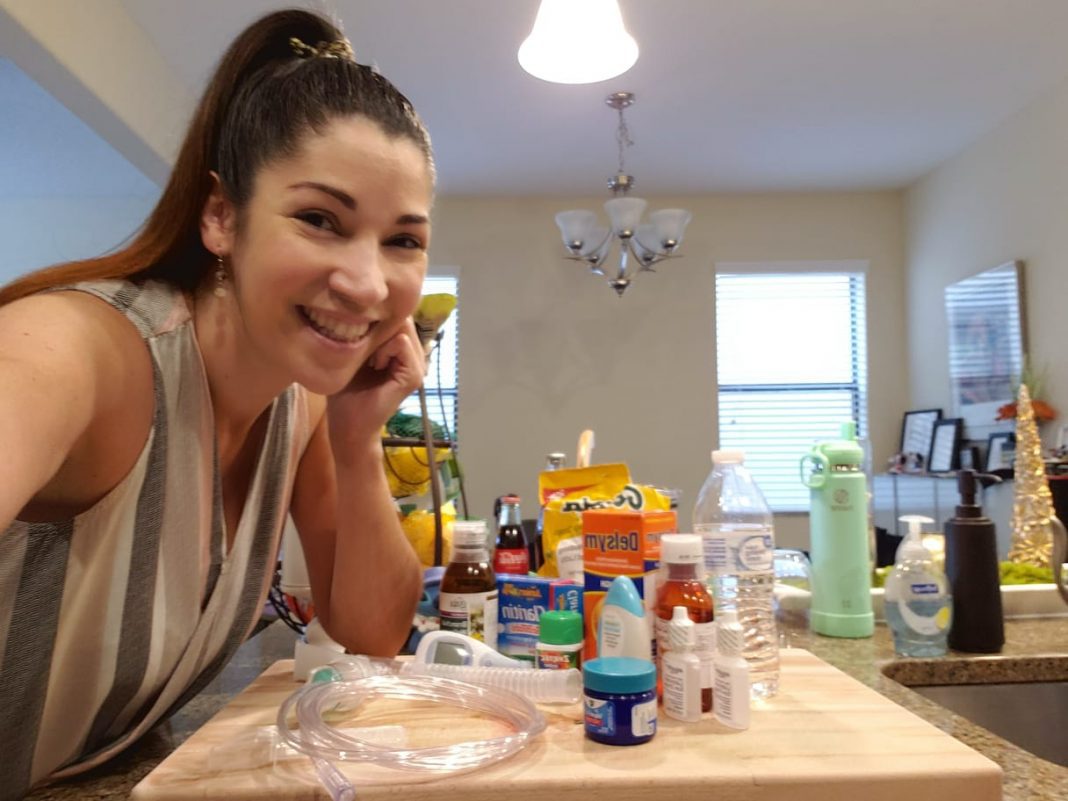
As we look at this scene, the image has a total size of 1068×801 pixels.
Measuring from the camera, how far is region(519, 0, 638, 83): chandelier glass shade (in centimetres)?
149

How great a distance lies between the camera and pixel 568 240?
11.0 ft

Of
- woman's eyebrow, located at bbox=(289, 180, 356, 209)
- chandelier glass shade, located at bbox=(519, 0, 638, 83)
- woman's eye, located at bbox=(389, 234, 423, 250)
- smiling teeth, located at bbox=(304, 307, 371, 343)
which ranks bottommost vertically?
smiling teeth, located at bbox=(304, 307, 371, 343)

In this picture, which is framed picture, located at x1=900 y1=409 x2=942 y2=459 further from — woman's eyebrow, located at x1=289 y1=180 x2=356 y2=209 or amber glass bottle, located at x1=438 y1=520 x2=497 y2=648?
woman's eyebrow, located at x1=289 y1=180 x2=356 y2=209

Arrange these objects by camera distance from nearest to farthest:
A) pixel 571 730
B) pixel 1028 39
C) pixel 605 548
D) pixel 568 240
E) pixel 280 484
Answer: pixel 571 730 → pixel 605 548 → pixel 280 484 → pixel 1028 39 → pixel 568 240

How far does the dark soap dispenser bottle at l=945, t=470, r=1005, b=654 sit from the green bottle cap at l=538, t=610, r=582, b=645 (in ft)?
2.12

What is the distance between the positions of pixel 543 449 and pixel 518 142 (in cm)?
179

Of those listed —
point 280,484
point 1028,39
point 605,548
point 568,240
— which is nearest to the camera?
point 605,548

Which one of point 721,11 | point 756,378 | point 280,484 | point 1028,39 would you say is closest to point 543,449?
point 756,378

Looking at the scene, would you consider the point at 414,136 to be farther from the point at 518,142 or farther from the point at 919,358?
the point at 919,358

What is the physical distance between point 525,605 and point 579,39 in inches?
45.7

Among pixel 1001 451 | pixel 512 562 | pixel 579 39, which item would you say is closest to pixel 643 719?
pixel 512 562

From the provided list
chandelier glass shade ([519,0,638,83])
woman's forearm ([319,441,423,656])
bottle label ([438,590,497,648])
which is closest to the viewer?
bottle label ([438,590,497,648])

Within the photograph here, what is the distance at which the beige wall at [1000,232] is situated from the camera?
3229 millimetres

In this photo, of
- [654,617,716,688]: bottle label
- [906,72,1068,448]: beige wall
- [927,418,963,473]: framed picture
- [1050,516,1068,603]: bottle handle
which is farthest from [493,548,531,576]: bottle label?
[927,418,963,473]: framed picture
